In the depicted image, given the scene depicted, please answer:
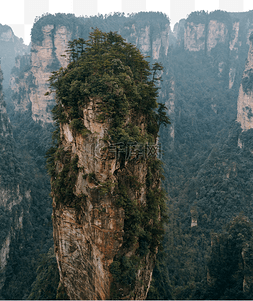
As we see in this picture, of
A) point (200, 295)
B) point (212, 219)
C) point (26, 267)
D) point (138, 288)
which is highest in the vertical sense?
point (138, 288)

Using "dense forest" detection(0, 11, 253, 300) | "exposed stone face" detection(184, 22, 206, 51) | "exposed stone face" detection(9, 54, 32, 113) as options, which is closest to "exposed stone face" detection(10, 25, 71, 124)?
"dense forest" detection(0, 11, 253, 300)

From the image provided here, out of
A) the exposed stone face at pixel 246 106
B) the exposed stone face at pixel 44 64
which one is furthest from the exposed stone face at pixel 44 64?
the exposed stone face at pixel 246 106

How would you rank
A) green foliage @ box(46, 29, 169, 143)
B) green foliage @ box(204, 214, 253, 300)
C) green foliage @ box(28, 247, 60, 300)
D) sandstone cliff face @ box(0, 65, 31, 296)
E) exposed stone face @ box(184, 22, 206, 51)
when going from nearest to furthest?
green foliage @ box(46, 29, 169, 143)
green foliage @ box(28, 247, 60, 300)
green foliage @ box(204, 214, 253, 300)
sandstone cliff face @ box(0, 65, 31, 296)
exposed stone face @ box(184, 22, 206, 51)

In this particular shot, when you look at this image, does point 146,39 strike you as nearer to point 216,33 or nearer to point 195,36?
point 195,36

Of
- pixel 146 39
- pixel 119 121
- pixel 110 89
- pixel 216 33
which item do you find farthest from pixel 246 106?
pixel 216 33

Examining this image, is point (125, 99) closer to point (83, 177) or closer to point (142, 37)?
point (83, 177)

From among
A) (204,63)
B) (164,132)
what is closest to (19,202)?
(164,132)

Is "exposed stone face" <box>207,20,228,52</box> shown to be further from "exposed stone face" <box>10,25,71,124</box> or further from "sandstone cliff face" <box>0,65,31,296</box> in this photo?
"sandstone cliff face" <box>0,65,31,296</box>

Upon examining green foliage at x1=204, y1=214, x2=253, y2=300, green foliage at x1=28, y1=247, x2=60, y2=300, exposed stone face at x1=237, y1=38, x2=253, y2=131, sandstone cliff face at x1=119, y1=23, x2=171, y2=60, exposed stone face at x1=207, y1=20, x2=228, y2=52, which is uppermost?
exposed stone face at x1=207, y1=20, x2=228, y2=52

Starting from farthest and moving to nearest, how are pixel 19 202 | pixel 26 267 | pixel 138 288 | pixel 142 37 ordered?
pixel 142 37, pixel 19 202, pixel 26 267, pixel 138 288
